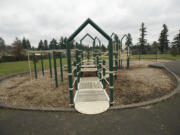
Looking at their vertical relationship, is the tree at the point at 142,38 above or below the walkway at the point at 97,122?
above

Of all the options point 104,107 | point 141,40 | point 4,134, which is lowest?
point 4,134

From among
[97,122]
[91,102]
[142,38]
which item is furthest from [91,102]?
[142,38]

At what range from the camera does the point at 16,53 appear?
28.4 meters

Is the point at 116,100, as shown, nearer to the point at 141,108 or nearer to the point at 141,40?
the point at 141,108

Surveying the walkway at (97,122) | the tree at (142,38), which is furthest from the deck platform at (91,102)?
the tree at (142,38)

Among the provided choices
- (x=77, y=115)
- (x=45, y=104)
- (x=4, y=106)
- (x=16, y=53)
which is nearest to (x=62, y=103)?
(x=45, y=104)

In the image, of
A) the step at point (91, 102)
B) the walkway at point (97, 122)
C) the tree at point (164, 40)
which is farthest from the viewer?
the tree at point (164, 40)

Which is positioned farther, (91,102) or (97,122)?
(91,102)

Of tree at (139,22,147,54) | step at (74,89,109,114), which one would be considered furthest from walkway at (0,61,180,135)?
tree at (139,22,147,54)

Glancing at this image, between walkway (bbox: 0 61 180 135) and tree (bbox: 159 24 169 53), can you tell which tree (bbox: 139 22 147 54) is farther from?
walkway (bbox: 0 61 180 135)

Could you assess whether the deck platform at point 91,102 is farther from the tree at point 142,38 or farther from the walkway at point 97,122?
the tree at point 142,38

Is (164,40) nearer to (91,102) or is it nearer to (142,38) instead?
(142,38)

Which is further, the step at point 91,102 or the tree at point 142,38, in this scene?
the tree at point 142,38

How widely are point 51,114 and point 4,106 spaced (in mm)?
1606
